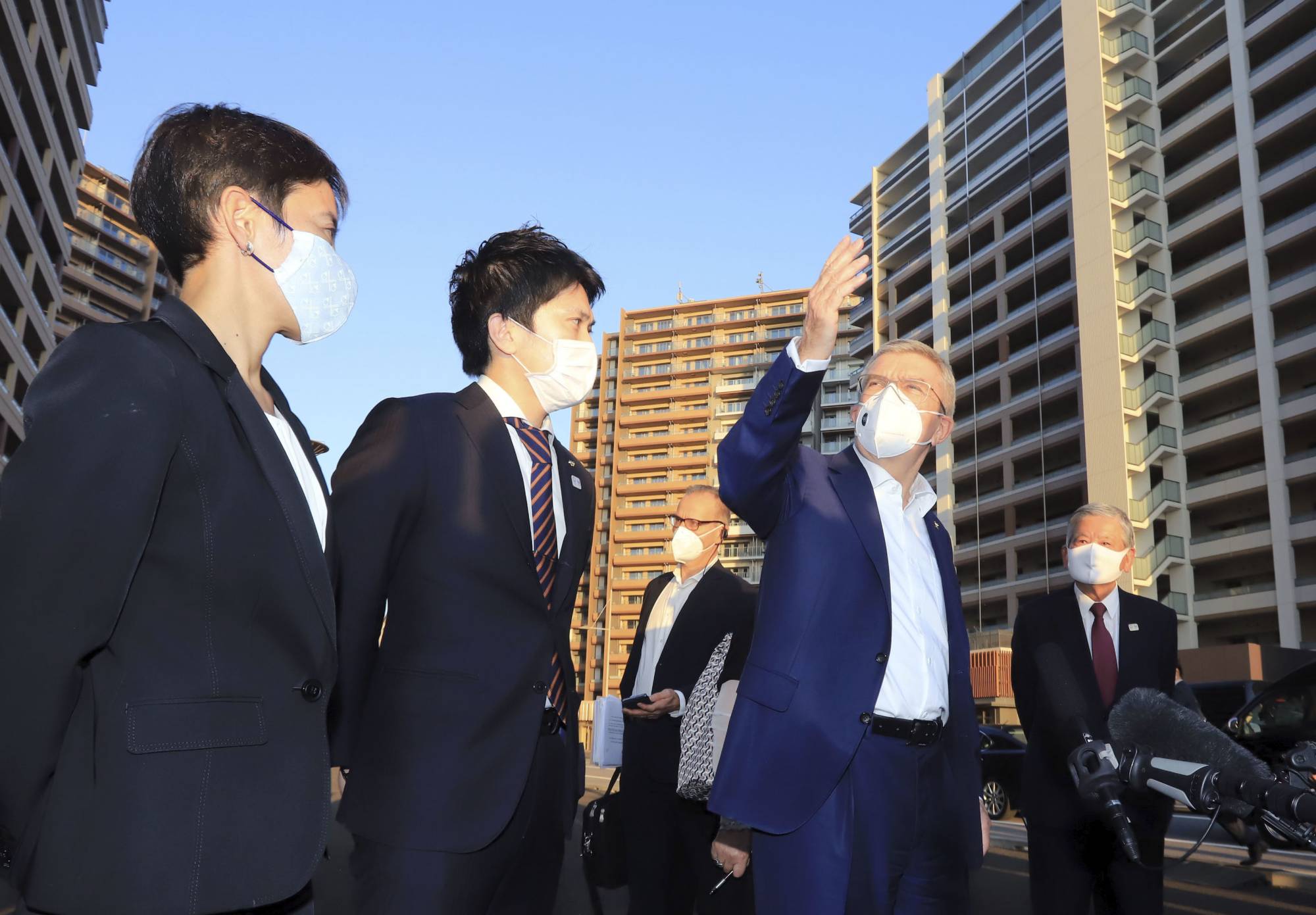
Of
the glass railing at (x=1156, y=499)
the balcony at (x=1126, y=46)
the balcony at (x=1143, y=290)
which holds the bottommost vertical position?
the glass railing at (x=1156, y=499)

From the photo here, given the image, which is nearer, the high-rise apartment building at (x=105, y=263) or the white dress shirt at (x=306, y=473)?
the white dress shirt at (x=306, y=473)

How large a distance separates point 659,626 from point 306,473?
3587mm

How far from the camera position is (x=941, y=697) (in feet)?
10.5

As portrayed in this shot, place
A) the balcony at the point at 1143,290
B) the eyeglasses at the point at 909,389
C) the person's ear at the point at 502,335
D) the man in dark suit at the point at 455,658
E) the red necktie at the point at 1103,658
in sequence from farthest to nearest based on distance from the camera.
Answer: the balcony at the point at 1143,290, the red necktie at the point at 1103,658, the eyeglasses at the point at 909,389, the person's ear at the point at 502,335, the man in dark suit at the point at 455,658

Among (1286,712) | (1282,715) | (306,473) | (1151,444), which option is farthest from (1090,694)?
(1151,444)

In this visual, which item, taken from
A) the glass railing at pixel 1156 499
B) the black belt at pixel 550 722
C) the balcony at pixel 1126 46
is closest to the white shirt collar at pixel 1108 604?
the black belt at pixel 550 722

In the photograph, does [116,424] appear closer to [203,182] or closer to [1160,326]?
[203,182]

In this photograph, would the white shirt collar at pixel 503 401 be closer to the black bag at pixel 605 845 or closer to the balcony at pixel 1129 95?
the black bag at pixel 605 845

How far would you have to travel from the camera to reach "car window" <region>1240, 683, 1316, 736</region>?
443 centimetres

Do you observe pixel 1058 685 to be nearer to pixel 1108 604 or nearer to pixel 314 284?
pixel 1108 604

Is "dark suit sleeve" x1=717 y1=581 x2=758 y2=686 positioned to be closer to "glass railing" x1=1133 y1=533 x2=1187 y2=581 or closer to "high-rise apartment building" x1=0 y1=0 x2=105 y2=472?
"high-rise apartment building" x1=0 y1=0 x2=105 y2=472

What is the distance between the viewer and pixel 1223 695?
52.1ft

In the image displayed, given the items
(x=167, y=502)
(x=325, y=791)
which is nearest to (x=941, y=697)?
(x=325, y=791)

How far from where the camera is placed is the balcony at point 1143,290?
48625mm
